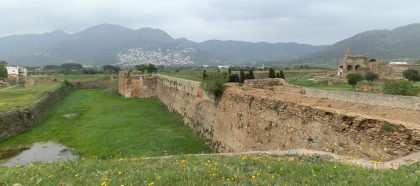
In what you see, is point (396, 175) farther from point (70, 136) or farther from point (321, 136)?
point (70, 136)

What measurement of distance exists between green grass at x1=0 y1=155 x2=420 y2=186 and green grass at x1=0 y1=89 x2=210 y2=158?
9.93 meters

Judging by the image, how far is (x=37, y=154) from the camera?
2066 cm

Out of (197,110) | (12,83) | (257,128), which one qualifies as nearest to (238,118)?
(257,128)

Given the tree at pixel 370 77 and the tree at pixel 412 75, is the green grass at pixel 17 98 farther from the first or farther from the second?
the tree at pixel 412 75

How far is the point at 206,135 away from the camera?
22234mm

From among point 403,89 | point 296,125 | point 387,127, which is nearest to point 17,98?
point 296,125

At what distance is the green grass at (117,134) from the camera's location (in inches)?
807

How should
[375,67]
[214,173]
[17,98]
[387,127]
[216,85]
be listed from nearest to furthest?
[214,173] < [387,127] < [216,85] < [17,98] < [375,67]

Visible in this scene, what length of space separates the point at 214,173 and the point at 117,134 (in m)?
18.8

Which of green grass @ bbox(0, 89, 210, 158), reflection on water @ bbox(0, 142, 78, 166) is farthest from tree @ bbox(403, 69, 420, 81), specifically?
reflection on water @ bbox(0, 142, 78, 166)

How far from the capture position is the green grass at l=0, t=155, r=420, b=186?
6.45m

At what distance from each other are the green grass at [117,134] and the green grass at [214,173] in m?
9.93

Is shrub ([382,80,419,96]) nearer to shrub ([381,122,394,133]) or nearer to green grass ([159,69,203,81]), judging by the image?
shrub ([381,122,394,133])

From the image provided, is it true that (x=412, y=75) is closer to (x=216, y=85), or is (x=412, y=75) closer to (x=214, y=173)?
(x=216, y=85)
